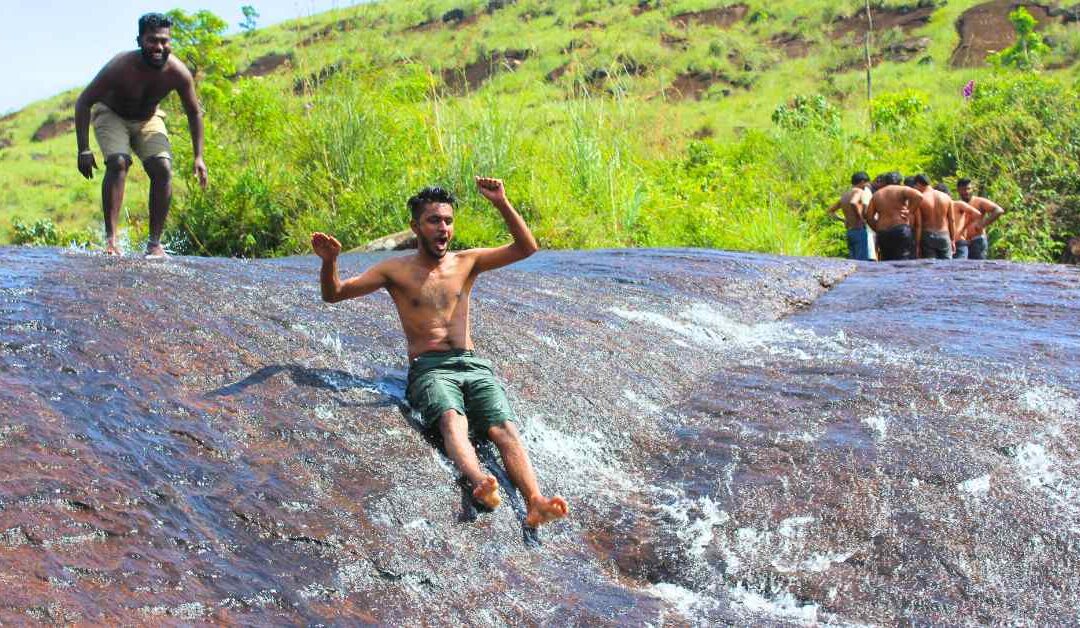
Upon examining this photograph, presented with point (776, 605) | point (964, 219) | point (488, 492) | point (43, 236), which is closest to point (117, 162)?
point (488, 492)

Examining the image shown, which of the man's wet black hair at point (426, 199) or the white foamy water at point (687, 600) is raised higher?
the man's wet black hair at point (426, 199)

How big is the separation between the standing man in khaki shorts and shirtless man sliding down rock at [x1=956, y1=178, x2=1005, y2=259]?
7694 millimetres

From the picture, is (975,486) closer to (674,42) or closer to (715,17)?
(674,42)

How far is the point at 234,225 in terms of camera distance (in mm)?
11820

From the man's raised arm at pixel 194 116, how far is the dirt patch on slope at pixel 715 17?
32901mm

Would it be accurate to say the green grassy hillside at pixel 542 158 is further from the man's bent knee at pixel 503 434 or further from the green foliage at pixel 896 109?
the man's bent knee at pixel 503 434

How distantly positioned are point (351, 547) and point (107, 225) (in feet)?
11.6

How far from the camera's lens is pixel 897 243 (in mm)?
10547

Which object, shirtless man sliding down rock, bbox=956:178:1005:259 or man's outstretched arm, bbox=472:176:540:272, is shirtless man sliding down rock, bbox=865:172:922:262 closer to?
shirtless man sliding down rock, bbox=956:178:1005:259

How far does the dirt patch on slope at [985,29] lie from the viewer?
103 feet

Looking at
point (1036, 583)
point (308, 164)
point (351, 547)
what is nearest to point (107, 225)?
point (351, 547)

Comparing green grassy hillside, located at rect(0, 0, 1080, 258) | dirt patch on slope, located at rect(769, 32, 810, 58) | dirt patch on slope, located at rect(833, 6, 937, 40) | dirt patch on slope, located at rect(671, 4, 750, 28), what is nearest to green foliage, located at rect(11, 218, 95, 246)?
green grassy hillside, located at rect(0, 0, 1080, 258)

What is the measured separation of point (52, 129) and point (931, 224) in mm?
33814

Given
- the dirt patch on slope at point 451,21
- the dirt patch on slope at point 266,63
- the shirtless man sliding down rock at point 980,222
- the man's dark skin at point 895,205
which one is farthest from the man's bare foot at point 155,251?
the dirt patch on slope at point 451,21
